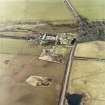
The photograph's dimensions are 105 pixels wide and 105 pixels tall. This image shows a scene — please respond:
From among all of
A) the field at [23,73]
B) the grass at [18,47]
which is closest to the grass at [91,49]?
the field at [23,73]

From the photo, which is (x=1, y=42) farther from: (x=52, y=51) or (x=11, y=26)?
(x=52, y=51)

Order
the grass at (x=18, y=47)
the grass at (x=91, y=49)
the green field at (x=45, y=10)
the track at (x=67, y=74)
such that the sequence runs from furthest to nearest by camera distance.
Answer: the green field at (x=45, y=10)
the grass at (x=18, y=47)
the grass at (x=91, y=49)
the track at (x=67, y=74)

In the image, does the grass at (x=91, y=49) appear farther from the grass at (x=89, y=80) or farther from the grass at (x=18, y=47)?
the grass at (x=18, y=47)

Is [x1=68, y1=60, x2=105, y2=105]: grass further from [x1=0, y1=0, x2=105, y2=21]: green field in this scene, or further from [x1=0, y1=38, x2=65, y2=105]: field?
[x1=0, y1=0, x2=105, y2=21]: green field

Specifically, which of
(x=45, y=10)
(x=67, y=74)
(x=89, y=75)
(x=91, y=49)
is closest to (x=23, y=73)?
(x=67, y=74)

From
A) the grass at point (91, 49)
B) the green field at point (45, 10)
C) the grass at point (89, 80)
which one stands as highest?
the green field at point (45, 10)

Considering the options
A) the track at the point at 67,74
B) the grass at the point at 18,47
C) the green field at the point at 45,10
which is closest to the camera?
the track at the point at 67,74

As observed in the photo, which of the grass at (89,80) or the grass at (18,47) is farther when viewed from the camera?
the grass at (18,47)

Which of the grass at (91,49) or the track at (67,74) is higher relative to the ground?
the grass at (91,49)

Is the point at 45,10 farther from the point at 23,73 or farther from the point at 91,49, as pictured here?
the point at 23,73
